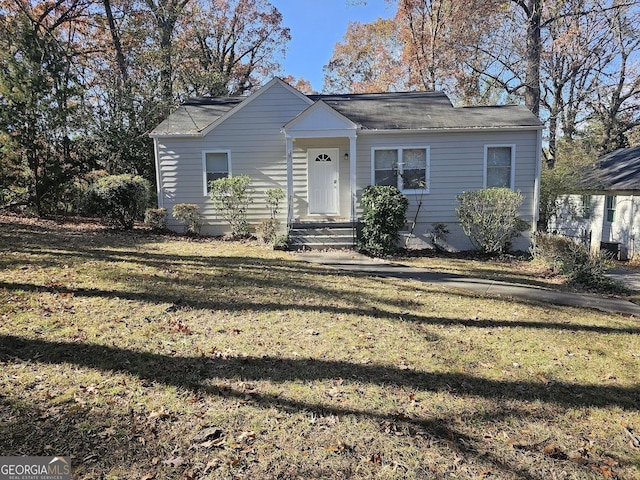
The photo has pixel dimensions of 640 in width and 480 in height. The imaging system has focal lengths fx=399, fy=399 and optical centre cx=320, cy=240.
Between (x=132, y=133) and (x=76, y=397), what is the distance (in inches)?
610

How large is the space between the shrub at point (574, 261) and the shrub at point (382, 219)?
3.49 m

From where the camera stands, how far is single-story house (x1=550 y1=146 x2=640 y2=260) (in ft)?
45.9

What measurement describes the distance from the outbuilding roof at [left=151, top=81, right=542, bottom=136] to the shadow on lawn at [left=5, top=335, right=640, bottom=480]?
30.3 ft

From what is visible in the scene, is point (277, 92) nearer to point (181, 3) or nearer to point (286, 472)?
point (286, 472)

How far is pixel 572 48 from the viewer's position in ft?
62.0

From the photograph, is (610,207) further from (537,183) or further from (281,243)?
(281,243)

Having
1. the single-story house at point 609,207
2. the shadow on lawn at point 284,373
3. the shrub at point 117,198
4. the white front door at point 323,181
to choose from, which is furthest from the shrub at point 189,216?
the single-story house at point 609,207

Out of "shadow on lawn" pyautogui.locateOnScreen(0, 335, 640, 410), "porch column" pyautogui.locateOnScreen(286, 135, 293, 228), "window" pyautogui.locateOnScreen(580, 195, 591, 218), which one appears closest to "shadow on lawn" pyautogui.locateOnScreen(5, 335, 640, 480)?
"shadow on lawn" pyautogui.locateOnScreen(0, 335, 640, 410)

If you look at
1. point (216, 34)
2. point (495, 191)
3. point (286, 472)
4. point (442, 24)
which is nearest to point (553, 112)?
point (442, 24)

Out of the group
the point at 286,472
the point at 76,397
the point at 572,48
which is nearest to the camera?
the point at 286,472

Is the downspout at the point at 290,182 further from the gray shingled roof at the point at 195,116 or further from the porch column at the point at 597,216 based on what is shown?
the porch column at the point at 597,216

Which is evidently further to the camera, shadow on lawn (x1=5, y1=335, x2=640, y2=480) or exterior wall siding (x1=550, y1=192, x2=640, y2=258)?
exterior wall siding (x1=550, y1=192, x2=640, y2=258)

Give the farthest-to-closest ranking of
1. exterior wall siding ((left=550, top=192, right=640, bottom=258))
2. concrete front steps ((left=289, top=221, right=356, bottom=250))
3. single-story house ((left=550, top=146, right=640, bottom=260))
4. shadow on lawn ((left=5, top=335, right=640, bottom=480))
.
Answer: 1. single-story house ((left=550, top=146, right=640, bottom=260))
2. exterior wall siding ((left=550, top=192, right=640, bottom=258))
3. concrete front steps ((left=289, top=221, right=356, bottom=250))
4. shadow on lawn ((left=5, top=335, right=640, bottom=480))

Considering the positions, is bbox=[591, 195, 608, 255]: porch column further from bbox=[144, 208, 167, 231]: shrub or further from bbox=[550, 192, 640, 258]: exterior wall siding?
bbox=[144, 208, 167, 231]: shrub
